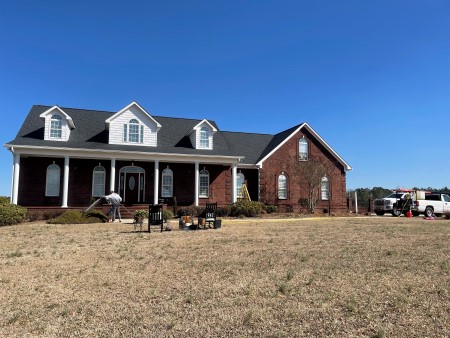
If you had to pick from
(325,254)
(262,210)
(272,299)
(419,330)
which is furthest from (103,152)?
(419,330)

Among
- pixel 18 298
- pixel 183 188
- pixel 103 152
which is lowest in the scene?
pixel 18 298

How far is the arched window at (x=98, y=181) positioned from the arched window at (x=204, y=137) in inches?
295

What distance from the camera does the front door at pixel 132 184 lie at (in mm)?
27500

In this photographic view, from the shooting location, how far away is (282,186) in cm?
3244

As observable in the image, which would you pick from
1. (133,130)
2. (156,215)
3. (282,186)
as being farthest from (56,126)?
(282,186)

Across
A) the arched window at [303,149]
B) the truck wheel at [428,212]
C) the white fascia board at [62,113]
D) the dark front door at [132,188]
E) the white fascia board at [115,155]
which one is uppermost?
the white fascia board at [62,113]

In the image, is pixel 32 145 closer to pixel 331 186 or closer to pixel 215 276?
pixel 215 276

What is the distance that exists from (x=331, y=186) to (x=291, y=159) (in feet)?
14.8

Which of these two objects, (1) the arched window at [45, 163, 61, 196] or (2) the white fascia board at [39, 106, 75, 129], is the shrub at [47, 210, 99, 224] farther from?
(2) the white fascia board at [39, 106, 75, 129]

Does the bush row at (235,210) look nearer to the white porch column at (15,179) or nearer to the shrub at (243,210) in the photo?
the shrub at (243,210)

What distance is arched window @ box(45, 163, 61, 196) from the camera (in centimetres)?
2580

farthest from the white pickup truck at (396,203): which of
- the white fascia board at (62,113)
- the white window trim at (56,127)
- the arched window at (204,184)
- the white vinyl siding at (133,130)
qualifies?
the white window trim at (56,127)

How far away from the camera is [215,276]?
7.58 m

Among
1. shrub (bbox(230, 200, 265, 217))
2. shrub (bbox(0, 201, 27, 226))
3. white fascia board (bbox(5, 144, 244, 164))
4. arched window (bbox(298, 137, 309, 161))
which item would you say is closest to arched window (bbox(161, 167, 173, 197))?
white fascia board (bbox(5, 144, 244, 164))
